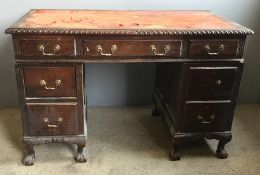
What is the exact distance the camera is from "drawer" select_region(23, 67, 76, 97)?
1479 mm

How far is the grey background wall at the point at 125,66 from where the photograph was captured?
6.54 ft

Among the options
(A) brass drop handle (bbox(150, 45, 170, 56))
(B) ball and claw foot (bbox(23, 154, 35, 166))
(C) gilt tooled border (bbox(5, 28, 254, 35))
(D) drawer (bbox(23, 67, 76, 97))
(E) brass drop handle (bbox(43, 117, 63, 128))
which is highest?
(C) gilt tooled border (bbox(5, 28, 254, 35))

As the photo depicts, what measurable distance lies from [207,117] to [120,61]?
57 centimetres

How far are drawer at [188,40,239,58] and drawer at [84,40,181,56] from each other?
0.07 meters

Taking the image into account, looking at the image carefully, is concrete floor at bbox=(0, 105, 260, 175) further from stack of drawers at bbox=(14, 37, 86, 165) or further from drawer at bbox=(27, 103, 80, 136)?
drawer at bbox=(27, 103, 80, 136)

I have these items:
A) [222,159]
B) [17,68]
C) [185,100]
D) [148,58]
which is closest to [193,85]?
[185,100]

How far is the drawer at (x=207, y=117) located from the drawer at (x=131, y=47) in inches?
12.9

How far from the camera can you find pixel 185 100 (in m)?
1.61

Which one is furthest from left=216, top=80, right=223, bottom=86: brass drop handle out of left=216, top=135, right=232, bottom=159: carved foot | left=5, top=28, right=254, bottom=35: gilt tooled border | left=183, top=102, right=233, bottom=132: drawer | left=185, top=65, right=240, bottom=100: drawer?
left=216, top=135, right=232, bottom=159: carved foot

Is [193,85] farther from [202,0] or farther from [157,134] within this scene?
[202,0]

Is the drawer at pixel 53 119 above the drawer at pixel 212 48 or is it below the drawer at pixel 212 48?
below

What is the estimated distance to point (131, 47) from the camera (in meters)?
1.46

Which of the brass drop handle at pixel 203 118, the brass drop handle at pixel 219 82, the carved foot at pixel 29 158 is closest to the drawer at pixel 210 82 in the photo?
the brass drop handle at pixel 219 82

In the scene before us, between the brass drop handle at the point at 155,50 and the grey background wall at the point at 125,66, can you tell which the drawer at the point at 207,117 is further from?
the grey background wall at the point at 125,66
